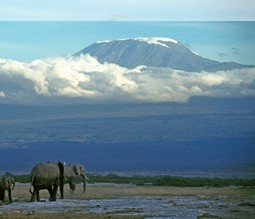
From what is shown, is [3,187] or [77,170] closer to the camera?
[3,187]

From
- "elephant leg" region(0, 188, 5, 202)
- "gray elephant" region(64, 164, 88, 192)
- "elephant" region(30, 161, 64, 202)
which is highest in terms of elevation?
"gray elephant" region(64, 164, 88, 192)

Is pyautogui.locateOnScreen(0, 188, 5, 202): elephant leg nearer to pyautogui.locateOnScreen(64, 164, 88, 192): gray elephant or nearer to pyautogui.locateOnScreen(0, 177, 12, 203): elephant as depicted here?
pyautogui.locateOnScreen(0, 177, 12, 203): elephant

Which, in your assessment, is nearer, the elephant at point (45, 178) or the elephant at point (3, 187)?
the elephant at point (3, 187)

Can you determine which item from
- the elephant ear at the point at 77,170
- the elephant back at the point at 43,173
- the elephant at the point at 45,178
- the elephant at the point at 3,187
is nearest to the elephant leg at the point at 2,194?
the elephant at the point at 3,187

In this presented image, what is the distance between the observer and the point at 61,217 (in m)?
27.4

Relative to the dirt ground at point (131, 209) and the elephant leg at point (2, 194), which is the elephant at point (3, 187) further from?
the dirt ground at point (131, 209)

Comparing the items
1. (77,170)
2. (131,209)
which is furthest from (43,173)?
(77,170)

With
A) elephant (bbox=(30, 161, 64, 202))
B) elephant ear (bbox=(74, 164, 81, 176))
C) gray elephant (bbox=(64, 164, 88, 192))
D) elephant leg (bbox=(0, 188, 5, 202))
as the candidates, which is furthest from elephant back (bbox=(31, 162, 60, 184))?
elephant ear (bbox=(74, 164, 81, 176))

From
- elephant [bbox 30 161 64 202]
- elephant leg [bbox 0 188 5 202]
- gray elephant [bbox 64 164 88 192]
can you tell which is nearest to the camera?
elephant leg [bbox 0 188 5 202]

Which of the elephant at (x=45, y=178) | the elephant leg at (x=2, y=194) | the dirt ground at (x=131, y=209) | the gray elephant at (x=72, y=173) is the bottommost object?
the dirt ground at (x=131, y=209)

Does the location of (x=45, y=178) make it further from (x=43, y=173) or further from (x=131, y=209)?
(x=131, y=209)

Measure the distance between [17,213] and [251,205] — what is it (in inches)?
371

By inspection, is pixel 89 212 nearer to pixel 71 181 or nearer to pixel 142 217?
pixel 142 217

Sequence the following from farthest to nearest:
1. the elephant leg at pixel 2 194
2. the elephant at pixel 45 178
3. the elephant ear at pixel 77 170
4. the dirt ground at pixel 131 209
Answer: the elephant ear at pixel 77 170 → the elephant at pixel 45 178 → the elephant leg at pixel 2 194 → the dirt ground at pixel 131 209
